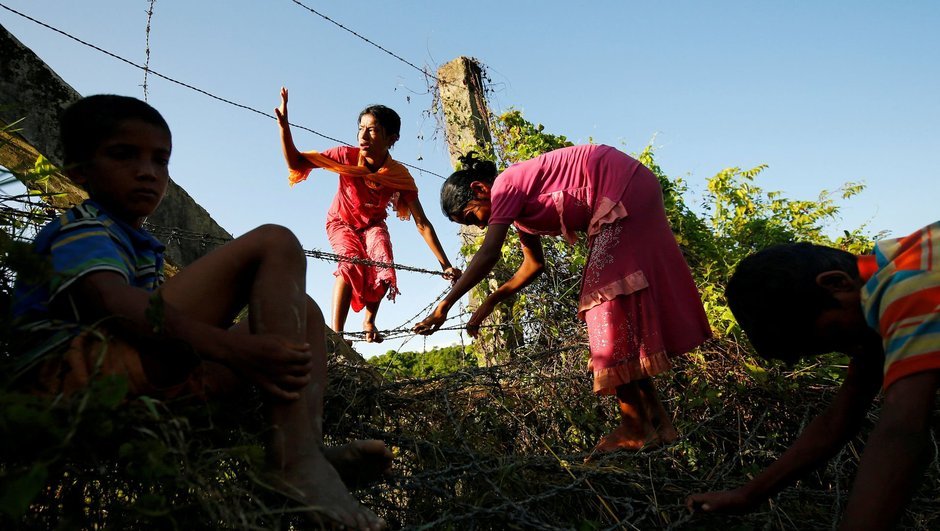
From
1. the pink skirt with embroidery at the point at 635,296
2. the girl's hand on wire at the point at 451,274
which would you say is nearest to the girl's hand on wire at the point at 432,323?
the pink skirt with embroidery at the point at 635,296

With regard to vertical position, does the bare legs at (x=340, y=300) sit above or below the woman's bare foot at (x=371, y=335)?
Answer: above

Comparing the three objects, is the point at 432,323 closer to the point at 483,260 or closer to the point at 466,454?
the point at 483,260

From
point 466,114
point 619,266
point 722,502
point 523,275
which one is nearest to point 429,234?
point 466,114

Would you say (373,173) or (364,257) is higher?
(373,173)

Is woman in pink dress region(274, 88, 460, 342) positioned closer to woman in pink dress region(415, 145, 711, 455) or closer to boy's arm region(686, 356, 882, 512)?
woman in pink dress region(415, 145, 711, 455)

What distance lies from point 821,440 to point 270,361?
1.53 meters

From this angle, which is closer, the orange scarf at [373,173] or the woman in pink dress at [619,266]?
the woman in pink dress at [619,266]

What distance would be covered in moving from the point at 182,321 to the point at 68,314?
0.90ft

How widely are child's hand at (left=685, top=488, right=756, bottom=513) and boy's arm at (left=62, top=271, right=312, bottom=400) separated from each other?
124 cm

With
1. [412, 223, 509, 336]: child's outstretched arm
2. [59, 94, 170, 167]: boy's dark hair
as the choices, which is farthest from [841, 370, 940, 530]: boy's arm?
[412, 223, 509, 336]: child's outstretched arm

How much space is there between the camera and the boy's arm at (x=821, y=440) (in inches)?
80.7

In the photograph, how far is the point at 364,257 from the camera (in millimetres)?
5527

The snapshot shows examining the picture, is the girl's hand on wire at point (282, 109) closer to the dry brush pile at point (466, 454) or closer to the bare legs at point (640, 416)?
the dry brush pile at point (466, 454)

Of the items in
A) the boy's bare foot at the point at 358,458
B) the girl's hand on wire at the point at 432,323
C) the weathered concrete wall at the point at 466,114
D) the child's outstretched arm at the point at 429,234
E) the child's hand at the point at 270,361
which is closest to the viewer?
the child's hand at the point at 270,361
